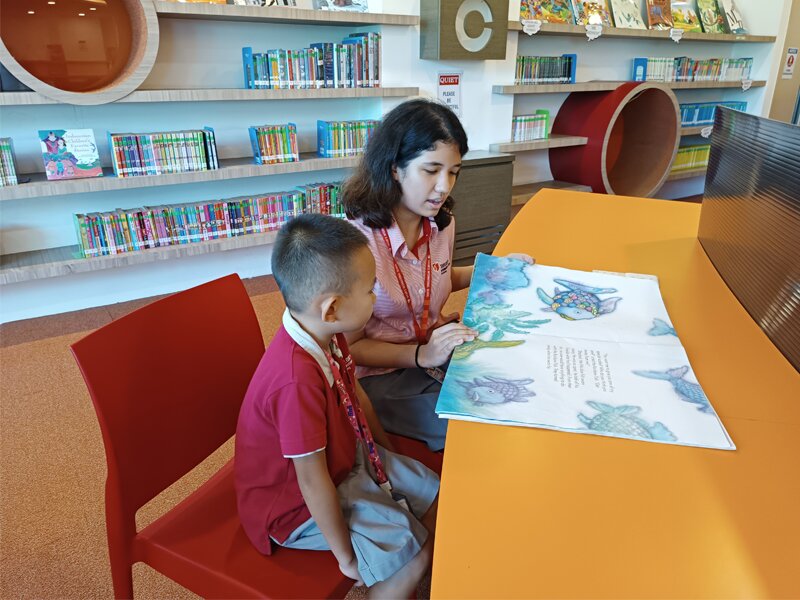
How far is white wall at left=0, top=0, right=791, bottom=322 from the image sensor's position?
2.92 metres

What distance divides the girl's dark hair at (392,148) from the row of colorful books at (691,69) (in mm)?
4308

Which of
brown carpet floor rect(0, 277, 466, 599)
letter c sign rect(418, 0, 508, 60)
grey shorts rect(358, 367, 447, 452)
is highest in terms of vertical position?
letter c sign rect(418, 0, 508, 60)

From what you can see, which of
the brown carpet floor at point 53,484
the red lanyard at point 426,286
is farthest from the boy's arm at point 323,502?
the brown carpet floor at point 53,484

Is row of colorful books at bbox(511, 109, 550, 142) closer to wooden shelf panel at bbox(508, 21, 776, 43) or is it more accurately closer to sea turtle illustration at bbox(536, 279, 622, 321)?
wooden shelf panel at bbox(508, 21, 776, 43)

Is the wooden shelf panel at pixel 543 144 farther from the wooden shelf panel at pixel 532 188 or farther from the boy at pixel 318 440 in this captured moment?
the boy at pixel 318 440

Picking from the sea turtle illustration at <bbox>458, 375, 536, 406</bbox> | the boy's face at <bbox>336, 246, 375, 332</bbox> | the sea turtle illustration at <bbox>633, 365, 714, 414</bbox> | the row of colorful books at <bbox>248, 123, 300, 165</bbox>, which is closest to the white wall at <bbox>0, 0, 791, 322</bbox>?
the row of colorful books at <bbox>248, 123, 300, 165</bbox>

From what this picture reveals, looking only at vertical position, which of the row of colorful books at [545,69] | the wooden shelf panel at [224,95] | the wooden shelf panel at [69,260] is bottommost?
the wooden shelf panel at [69,260]

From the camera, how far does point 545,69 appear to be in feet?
14.0

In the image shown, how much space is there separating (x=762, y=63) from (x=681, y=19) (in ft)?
3.84

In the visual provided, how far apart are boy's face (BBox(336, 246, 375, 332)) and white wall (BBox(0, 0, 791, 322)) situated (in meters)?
2.58

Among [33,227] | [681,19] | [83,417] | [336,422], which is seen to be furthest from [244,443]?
[681,19]

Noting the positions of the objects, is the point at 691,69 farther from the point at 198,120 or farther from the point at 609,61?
the point at 198,120

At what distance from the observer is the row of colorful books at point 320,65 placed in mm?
3051

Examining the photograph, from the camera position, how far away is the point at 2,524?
1676 mm
